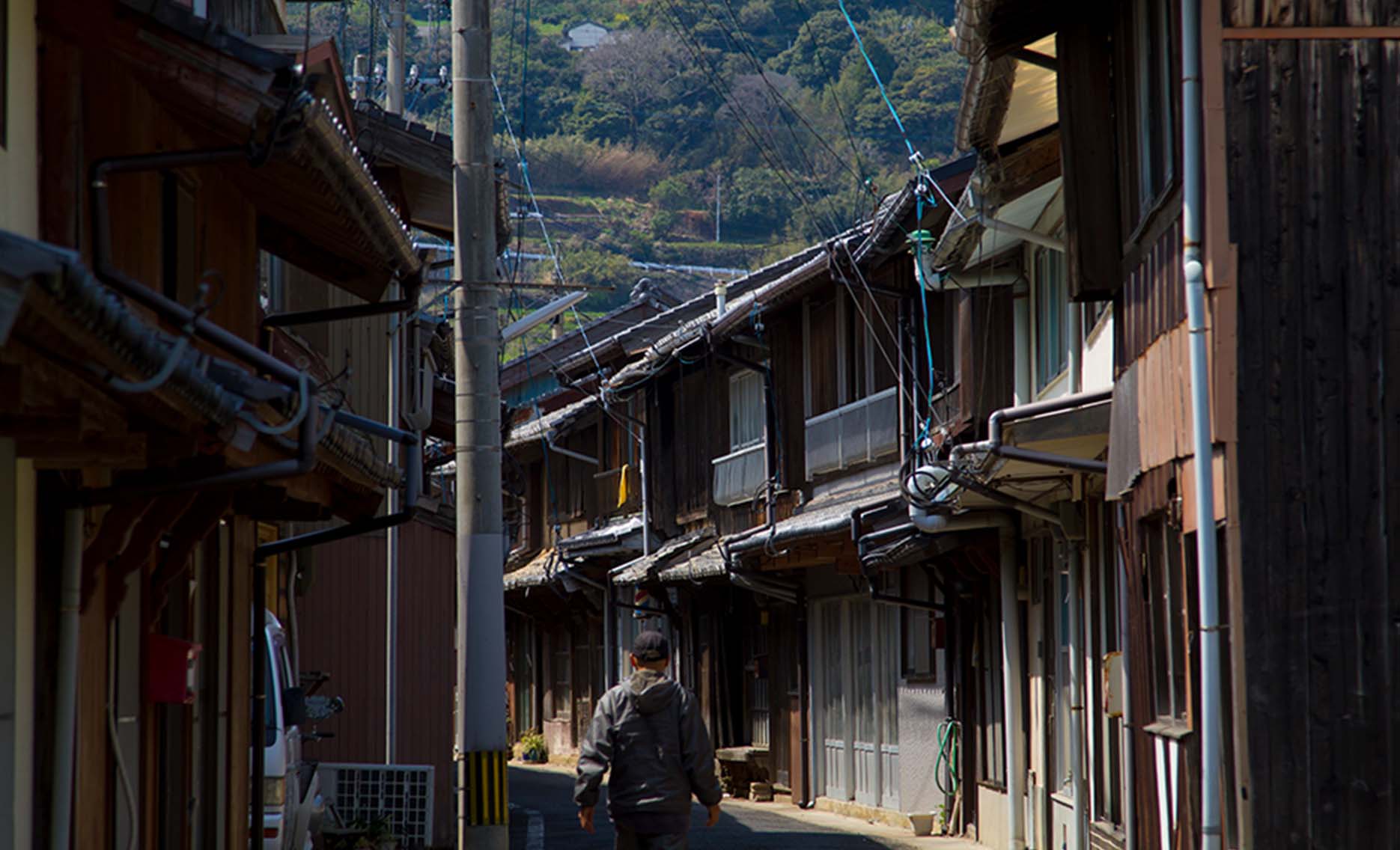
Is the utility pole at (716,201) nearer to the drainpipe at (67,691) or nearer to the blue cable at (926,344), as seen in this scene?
the blue cable at (926,344)

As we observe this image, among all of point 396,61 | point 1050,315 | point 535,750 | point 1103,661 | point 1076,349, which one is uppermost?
point 396,61

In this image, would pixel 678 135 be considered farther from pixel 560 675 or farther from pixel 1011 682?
pixel 1011 682

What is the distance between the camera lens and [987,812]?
60.1 ft

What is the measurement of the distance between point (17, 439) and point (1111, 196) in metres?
6.64

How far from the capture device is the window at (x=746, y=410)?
86.7 feet

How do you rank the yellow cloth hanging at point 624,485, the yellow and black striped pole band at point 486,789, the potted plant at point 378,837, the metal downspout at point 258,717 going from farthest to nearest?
the yellow cloth hanging at point 624,485 < the potted plant at point 378,837 < the yellow and black striped pole band at point 486,789 < the metal downspout at point 258,717

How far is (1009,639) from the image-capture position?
17500mm

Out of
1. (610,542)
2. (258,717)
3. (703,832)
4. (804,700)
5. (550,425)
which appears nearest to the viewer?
(258,717)

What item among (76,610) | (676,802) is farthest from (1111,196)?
(76,610)

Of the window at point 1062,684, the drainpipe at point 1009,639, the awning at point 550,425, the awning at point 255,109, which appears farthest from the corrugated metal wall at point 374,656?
the awning at point 550,425

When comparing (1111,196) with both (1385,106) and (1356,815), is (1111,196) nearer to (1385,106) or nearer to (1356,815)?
(1385,106)

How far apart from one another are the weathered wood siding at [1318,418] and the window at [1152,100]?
66 centimetres

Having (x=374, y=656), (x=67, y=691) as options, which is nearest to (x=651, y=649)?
(x=67, y=691)

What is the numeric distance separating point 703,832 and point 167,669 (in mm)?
11328
